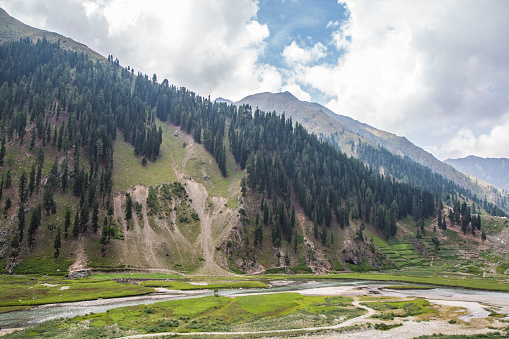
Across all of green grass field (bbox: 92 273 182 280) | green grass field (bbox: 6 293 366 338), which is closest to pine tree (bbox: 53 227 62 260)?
green grass field (bbox: 92 273 182 280)

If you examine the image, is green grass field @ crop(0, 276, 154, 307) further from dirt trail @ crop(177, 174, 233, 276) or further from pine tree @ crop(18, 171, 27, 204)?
dirt trail @ crop(177, 174, 233, 276)

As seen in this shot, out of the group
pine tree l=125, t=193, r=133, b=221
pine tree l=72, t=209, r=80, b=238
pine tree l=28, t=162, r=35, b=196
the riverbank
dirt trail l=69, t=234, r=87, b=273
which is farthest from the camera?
pine tree l=125, t=193, r=133, b=221

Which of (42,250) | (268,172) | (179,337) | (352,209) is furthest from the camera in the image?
(352,209)

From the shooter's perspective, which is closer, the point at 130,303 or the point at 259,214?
the point at 130,303

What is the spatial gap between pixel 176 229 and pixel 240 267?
1449 inches

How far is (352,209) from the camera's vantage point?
19962 cm

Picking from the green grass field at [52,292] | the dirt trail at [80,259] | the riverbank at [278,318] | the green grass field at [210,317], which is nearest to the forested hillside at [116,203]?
the dirt trail at [80,259]

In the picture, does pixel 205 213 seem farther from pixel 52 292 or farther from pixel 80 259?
pixel 52 292

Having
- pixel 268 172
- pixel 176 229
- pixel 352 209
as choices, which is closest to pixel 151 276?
pixel 176 229

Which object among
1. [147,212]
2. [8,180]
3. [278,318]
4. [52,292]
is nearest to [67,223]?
[8,180]

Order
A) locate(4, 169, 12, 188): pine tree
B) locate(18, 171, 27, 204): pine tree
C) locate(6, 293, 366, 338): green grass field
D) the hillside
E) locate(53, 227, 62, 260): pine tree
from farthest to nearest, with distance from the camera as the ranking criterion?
1. locate(4, 169, 12, 188): pine tree
2. locate(18, 171, 27, 204): pine tree
3. the hillside
4. locate(53, 227, 62, 260): pine tree
5. locate(6, 293, 366, 338): green grass field

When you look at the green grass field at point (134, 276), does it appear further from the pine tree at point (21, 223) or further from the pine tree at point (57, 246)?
the pine tree at point (21, 223)

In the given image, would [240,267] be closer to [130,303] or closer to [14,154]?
[130,303]

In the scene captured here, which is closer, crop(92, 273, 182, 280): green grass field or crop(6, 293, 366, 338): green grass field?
crop(6, 293, 366, 338): green grass field
